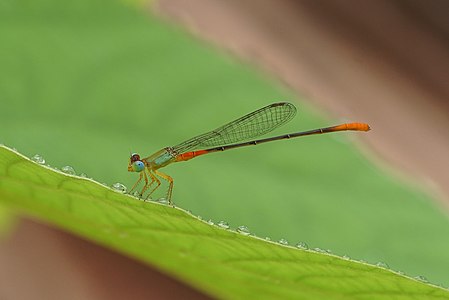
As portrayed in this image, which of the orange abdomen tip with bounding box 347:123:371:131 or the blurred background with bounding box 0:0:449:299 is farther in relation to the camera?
the orange abdomen tip with bounding box 347:123:371:131

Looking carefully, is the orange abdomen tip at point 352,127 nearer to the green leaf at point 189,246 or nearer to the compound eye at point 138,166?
the compound eye at point 138,166

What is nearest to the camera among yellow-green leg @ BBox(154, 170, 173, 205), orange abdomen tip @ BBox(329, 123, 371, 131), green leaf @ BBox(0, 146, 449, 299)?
green leaf @ BBox(0, 146, 449, 299)

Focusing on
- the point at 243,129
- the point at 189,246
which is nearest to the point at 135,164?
the point at 243,129

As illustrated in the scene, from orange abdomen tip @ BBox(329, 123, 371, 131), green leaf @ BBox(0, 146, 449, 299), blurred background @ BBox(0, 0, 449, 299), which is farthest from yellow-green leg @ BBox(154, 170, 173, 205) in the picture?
green leaf @ BBox(0, 146, 449, 299)

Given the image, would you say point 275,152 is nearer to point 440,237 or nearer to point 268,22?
point 440,237

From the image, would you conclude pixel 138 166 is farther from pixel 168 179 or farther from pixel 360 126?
pixel 360 126

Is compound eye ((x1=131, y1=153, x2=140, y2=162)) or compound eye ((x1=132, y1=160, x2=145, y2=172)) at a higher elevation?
compound eye ((x1=131, y1=153, x2=140, y2=162))

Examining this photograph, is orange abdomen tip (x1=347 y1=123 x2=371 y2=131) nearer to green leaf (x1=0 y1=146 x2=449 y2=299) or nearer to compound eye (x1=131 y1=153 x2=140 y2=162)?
compound eye (x1=131 y1=153 x2=140 y2=162)

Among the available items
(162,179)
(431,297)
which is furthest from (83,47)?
(431,297)

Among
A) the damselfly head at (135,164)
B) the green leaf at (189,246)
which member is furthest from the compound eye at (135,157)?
the green leaf at (189,246)
